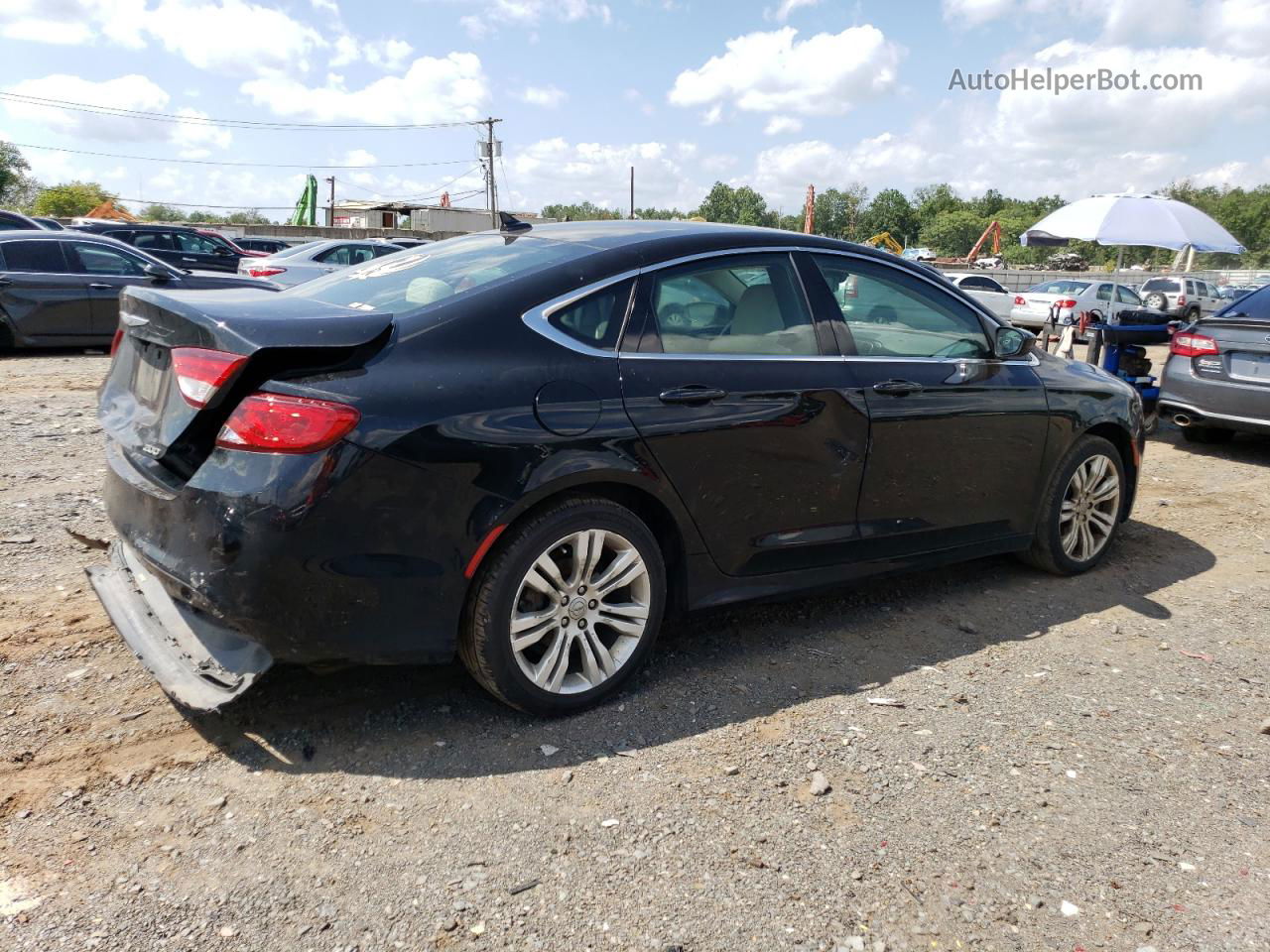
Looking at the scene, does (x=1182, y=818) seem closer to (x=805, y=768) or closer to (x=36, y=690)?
(x=805, y=768)

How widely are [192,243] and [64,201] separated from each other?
6547 centimetres

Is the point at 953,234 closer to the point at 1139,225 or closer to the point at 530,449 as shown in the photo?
the point at 1139,225

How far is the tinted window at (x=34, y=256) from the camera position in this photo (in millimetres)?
11289

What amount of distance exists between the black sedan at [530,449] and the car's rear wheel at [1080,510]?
637 millimetres

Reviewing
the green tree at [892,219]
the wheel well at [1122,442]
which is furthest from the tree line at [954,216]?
the wheel well at [1122,442]

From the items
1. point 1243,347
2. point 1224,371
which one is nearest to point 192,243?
point 1224,371

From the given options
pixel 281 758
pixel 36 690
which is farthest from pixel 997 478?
pixel 36 690

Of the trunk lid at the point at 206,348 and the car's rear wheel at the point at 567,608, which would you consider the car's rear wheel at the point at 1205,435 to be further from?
the trunk lid at the point at 206,348

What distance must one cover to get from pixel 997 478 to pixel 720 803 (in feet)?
7.78

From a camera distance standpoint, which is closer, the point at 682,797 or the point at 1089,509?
the point at 682,797

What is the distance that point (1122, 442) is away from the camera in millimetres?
5273

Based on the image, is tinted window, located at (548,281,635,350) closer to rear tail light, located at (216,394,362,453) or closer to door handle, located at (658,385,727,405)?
door handle, located at (658,385,727,405)

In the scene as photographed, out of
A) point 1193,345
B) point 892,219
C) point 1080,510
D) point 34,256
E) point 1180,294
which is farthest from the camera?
point 892,219

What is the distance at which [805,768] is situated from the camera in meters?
3.14
